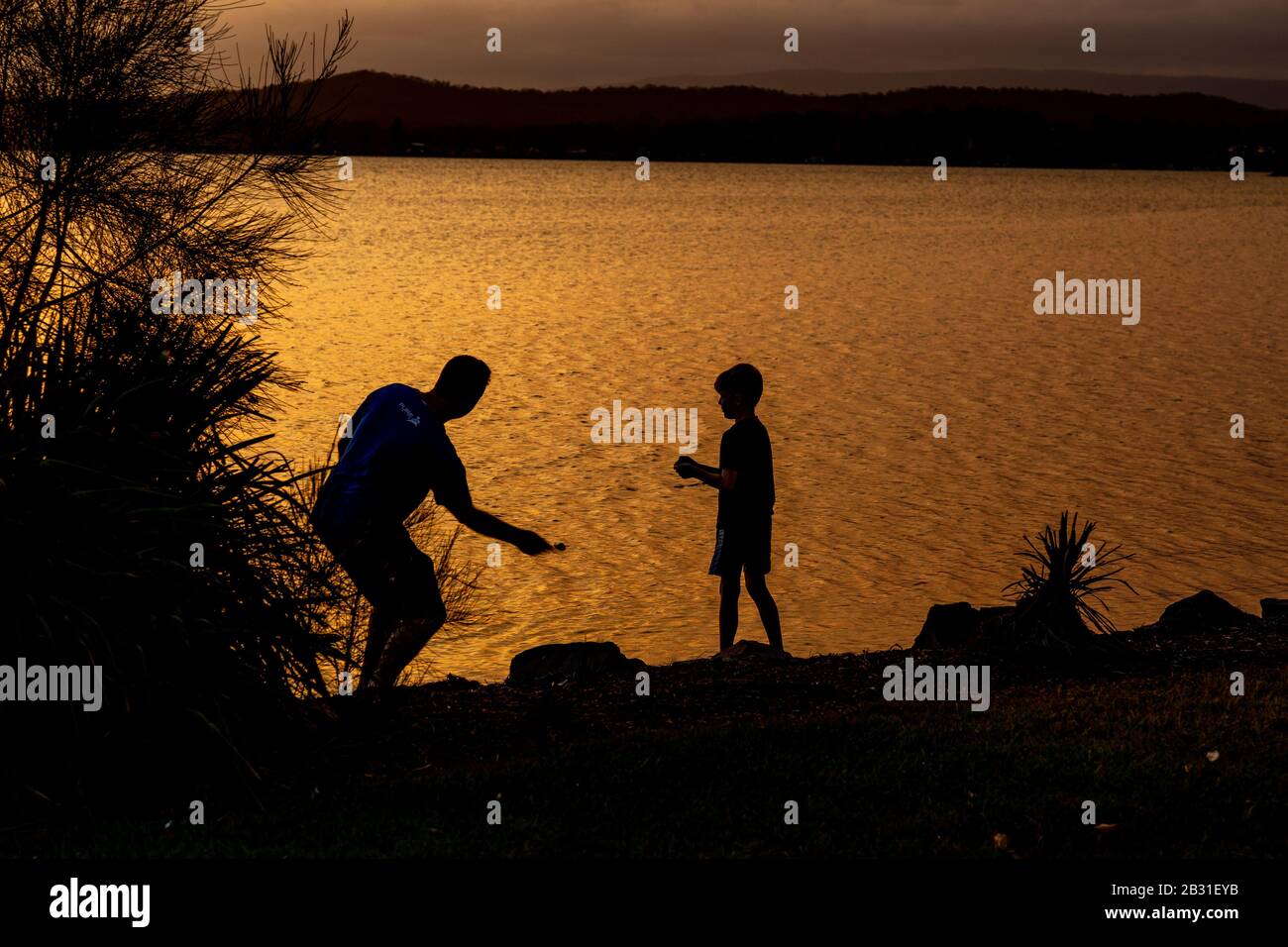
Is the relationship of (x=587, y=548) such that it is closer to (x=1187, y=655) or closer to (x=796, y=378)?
(x=1187, y=655)

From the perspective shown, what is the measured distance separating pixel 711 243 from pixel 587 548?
168ft

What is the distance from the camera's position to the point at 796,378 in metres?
27.8

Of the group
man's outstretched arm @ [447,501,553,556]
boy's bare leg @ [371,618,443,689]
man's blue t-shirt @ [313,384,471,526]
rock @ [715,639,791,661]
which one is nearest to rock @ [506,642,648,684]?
rock @ [715,639,791,661]

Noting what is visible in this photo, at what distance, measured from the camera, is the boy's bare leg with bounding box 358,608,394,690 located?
7.54 meters

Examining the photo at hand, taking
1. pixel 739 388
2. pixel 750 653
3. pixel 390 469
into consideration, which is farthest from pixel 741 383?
pixel 390 469

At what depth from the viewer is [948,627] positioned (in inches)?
397

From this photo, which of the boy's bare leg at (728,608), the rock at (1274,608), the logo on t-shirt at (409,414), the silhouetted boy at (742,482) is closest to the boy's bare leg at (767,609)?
the silhouetted boy at (742,482)

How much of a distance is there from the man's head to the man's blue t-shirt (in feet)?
0.56

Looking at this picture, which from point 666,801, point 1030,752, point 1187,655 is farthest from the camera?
point 1187,655

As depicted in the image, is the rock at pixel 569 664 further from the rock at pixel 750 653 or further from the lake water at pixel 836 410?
the lake water at pixel 836 410

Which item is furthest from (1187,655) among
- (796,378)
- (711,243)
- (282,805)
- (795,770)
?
(711,243)
